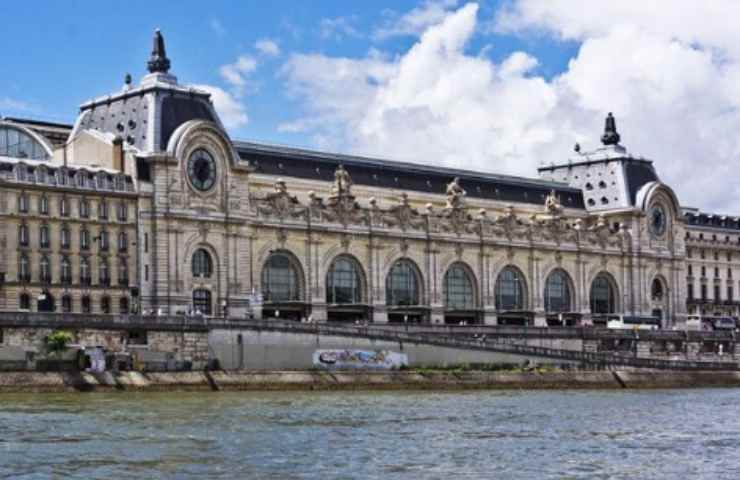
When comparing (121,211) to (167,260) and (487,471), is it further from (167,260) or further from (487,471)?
(487,471)

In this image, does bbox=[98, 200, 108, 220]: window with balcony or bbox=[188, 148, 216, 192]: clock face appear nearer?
bbox=[98, 200, 108, 220]: window with balcony

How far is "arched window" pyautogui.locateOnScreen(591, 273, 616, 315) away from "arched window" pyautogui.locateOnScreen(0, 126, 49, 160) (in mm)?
61133

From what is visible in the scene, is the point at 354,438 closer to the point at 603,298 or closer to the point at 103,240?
the point at 103,240

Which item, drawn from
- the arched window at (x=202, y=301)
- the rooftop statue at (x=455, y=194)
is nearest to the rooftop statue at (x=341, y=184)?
the rooftop statue at (x=455, y=194)

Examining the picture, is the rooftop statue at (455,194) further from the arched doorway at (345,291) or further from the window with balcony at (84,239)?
the window with balcony at (84,239)

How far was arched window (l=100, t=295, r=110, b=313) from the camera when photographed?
118 metres

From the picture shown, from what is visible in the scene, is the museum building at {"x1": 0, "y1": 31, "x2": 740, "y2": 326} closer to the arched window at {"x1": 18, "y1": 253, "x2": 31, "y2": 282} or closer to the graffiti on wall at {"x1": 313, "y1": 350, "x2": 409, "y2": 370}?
the arched window at {"x1": 18, "y1": 253, "x2": 31, "y2": 282}

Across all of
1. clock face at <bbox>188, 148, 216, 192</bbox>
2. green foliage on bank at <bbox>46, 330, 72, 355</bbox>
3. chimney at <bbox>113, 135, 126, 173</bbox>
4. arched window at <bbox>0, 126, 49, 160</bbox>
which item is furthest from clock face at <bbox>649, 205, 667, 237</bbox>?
green foliage on bank at <bbox>46, 330, 72, 355</bbox>

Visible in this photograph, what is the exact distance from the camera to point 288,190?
5541 inches

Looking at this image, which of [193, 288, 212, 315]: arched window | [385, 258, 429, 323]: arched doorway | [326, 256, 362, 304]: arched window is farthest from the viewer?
[385, 258, 429, 323]: arched doorway

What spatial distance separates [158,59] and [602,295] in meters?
56.7

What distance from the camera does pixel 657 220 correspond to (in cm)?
17388

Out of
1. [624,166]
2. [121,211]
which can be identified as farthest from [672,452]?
[624,166]

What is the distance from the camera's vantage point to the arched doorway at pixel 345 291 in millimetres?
137750
